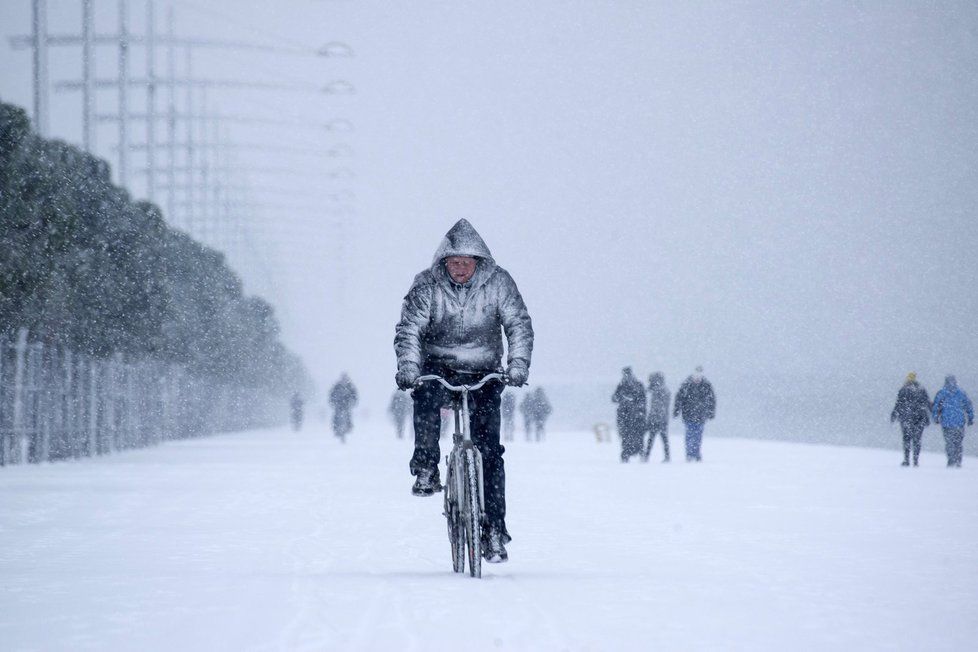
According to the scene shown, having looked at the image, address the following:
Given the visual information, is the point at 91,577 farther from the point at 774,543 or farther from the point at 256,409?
the point at 256,409

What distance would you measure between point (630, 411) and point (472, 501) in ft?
77.1

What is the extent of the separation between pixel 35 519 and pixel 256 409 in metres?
67.9

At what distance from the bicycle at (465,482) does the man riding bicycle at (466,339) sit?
3.7 inches

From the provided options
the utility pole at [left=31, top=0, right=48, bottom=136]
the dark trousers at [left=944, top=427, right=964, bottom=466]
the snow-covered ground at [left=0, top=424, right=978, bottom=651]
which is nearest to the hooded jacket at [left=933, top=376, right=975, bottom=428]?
the dark trousers at [left=944, top=427, right=964, bottom=466]

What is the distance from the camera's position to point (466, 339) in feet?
33.2

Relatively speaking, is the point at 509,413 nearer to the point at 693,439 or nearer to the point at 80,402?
the point at 693,439

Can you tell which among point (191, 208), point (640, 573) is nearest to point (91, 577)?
point (640, 573)

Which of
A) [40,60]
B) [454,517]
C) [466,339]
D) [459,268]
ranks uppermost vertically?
[40,60]

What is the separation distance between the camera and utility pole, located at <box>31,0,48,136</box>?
1282 inches

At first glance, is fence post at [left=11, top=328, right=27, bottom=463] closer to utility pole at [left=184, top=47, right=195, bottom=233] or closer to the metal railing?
the metal railing

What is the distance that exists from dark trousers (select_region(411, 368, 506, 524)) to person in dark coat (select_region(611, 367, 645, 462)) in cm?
2249

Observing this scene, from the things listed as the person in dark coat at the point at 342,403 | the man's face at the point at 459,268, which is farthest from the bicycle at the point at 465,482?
the person in dark coat at the point at 342,403

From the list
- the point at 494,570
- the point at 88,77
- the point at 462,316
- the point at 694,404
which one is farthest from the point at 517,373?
the point at 88,77

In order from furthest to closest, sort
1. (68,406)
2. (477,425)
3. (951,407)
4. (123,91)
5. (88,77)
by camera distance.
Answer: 1. (123,91)
2. (88,77)
3. (68,406)
4. (951,407)
5. (477,425)
